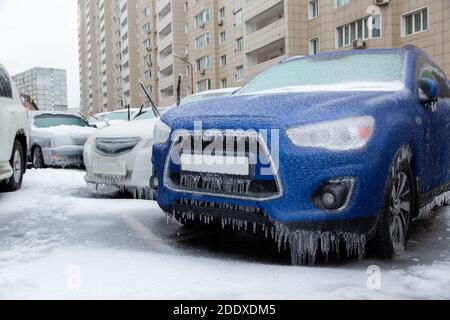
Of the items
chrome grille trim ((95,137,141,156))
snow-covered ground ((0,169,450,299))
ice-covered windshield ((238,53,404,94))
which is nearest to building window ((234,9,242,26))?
chrome grille trim ((95,137,141,156))

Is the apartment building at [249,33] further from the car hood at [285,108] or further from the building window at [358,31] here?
the car hood at [285,108]

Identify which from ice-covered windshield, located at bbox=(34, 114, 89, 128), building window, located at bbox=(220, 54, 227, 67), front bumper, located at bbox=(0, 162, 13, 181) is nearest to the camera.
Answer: front bumper, located at bbox=(0, 162, 13, 181)

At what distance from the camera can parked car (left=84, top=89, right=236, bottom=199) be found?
18.0 feet

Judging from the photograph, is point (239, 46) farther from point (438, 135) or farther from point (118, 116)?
point (438, 135)

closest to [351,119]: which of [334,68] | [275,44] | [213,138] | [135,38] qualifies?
[213,138]

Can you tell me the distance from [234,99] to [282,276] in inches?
53.0

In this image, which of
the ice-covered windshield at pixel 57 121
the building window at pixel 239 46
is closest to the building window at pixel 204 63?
the building window at pixel 239 46

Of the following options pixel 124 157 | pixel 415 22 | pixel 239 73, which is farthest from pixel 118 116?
pixel 239 73

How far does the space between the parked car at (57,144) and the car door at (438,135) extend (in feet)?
22.2

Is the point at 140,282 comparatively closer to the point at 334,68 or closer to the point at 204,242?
the point at 204,242

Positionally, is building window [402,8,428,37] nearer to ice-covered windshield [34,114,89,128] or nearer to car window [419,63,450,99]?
ice-covered windshield [34,114,89,128]

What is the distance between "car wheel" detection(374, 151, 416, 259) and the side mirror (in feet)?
1.99

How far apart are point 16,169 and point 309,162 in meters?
5.07

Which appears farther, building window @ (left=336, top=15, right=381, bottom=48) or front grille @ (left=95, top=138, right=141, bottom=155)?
building window @ (left=336, top=15, right=381, bottom=48)
